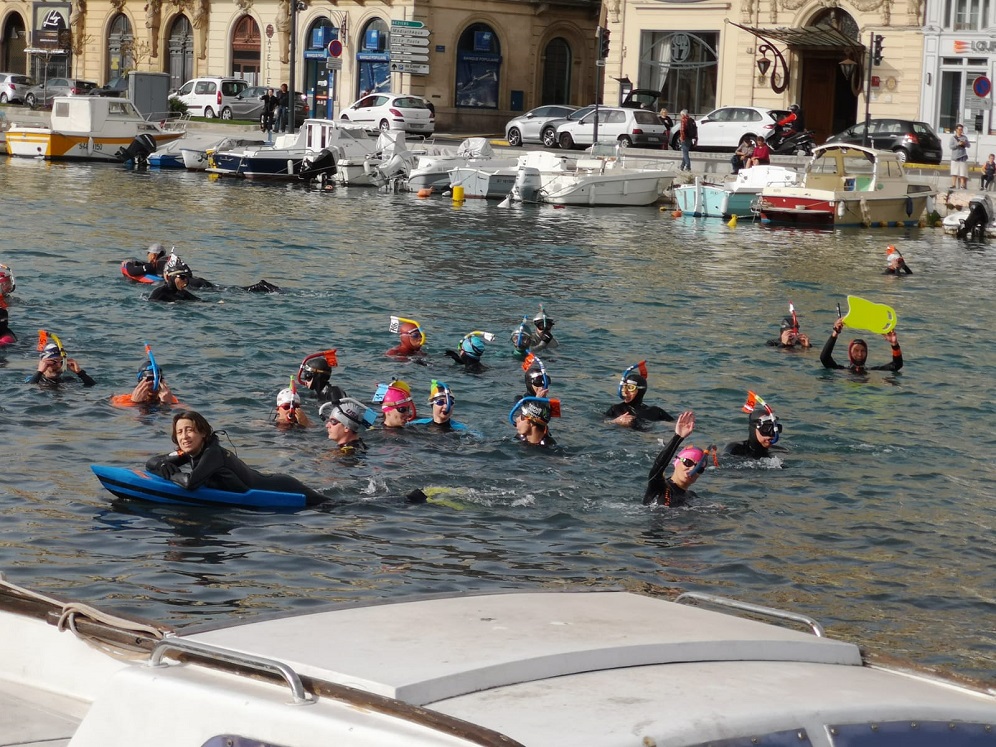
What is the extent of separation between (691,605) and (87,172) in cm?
4155

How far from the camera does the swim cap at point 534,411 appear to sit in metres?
13.1

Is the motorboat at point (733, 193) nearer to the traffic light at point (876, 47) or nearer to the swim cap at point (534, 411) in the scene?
the traffic light at point (876, 47)

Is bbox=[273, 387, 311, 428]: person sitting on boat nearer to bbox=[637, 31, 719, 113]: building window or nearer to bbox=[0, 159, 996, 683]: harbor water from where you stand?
bbox=[0, 159, 996, 683]: harbor water

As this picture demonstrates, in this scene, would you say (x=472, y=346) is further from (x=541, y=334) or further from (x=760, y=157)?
(x=760, y=157)

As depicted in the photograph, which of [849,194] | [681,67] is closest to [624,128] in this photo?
[681,67]

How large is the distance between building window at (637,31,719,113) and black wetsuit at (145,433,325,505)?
42.5 meters

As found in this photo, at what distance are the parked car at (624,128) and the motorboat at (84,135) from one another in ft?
44.8

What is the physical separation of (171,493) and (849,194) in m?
27.9

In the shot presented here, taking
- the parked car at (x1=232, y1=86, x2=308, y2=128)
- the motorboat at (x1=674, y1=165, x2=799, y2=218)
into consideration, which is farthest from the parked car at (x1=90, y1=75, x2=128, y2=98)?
the motorboat at (x1=674, y1=165, x2=799, y2=218)

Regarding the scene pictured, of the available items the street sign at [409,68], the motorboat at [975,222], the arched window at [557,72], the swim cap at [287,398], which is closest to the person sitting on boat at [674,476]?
the swim cap at [287,398]

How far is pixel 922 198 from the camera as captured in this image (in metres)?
37.6

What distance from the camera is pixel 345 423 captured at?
1269 centimetres

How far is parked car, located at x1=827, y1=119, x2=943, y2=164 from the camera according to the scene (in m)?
42.4

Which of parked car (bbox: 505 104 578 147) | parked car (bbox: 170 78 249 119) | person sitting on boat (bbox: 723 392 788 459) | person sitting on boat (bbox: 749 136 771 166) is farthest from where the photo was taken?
parked car (bbox: 170 78 249 119)
